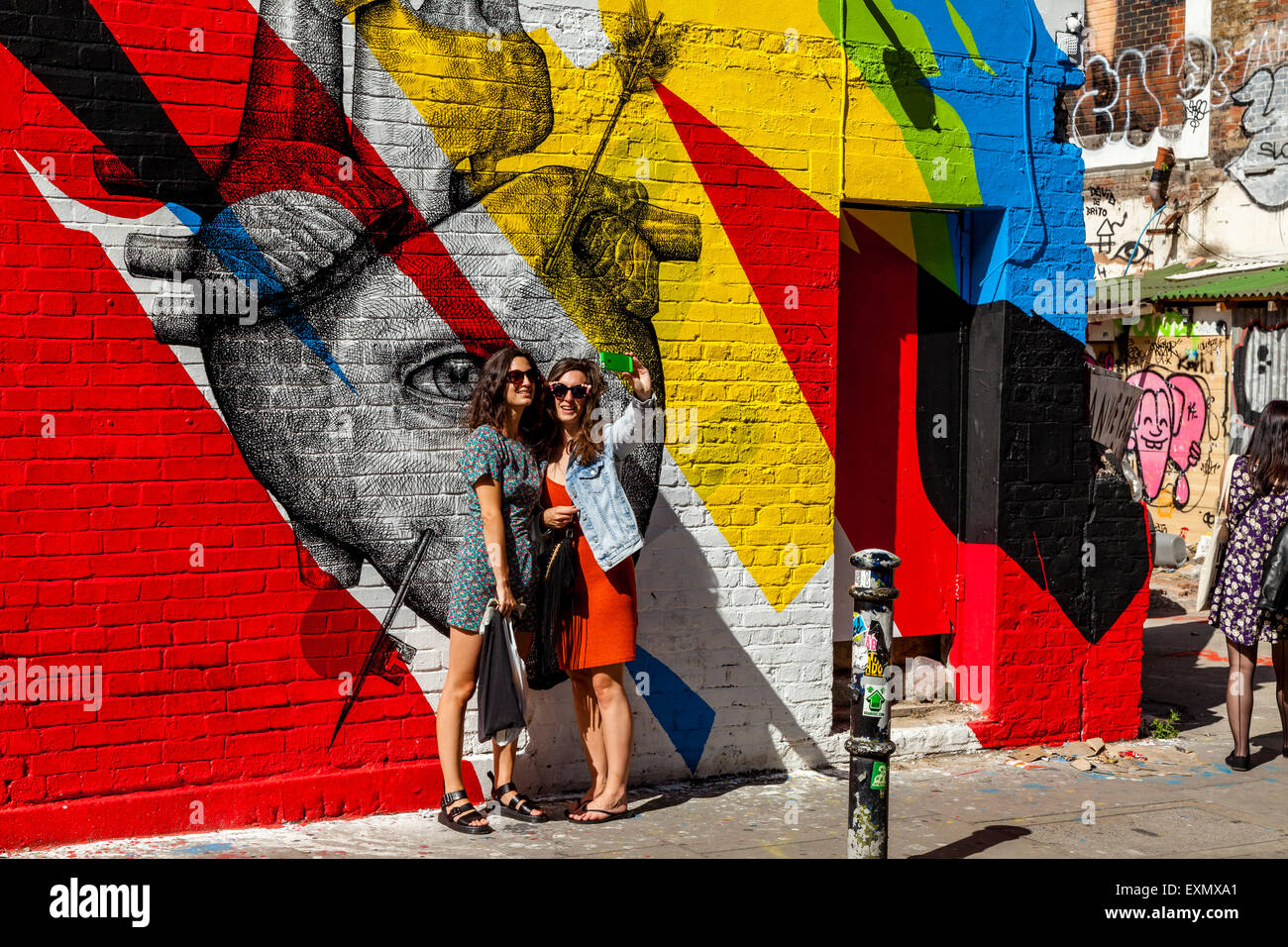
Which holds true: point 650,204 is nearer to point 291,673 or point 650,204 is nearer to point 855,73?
point 855,73

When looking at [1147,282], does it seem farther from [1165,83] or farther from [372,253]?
[372,253]

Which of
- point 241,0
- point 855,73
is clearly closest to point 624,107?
point 855,73

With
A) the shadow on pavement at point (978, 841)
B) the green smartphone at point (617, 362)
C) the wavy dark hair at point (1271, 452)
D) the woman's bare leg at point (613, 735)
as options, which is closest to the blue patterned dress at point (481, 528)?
the woman's bare leg at point (613, 735)

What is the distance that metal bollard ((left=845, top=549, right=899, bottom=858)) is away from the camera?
4711 millimetres

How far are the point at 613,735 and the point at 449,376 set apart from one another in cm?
191

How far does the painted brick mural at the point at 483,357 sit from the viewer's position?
5.26 meters

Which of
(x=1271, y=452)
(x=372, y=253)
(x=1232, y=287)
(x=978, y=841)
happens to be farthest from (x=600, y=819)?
(x=1232, y=287)

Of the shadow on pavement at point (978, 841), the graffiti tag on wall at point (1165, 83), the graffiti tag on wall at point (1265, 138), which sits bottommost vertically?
the shadow on pavement at point (978, 841)

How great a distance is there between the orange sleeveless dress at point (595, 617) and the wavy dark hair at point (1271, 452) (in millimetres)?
3963

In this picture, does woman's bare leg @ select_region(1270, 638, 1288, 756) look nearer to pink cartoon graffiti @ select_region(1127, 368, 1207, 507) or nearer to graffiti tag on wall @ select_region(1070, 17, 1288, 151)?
pink cartoon graffiti @ select_region(1127, 368, 1207, 507)

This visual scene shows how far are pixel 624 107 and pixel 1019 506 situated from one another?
3366 mm

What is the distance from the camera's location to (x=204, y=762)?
547cm

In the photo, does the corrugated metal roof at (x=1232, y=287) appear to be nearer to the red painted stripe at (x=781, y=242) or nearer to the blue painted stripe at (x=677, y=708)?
the red painted stripe at (x=781, y=242)

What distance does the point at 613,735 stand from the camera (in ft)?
18.9
